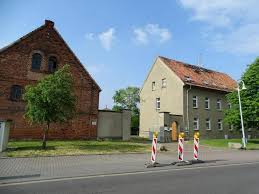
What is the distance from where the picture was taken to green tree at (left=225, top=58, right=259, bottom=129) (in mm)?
32588

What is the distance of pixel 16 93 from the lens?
89.0 ft

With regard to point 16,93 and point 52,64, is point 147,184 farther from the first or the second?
point 52,64

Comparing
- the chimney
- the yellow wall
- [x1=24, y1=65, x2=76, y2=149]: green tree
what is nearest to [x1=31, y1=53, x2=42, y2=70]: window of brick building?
the chimney

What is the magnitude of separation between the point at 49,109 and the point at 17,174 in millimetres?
9321

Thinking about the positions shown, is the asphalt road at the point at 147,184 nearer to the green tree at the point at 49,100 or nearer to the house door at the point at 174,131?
the green tree at the point at 49,100

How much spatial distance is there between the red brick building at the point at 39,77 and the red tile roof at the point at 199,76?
13.0 meters

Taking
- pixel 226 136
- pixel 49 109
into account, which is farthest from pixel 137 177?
pixel 226 136

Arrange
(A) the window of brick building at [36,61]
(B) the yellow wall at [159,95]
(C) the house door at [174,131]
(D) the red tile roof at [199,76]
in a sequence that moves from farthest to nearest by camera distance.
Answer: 1. (D) the red tile roof at [199,76]
2. (B) the yellow wall at [159,95]
3. (C) the house door at [174,131]
4. (A) the window of brick building at [36,61]

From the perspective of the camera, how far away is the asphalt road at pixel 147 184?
26.7 feet

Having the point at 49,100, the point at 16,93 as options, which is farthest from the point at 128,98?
the point at 49,100

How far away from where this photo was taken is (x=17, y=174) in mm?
10898

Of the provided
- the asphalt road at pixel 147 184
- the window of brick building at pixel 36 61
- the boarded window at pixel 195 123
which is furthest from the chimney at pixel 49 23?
the asphalt road at pixel 147 184

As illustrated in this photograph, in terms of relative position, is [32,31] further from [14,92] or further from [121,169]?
[121,169]

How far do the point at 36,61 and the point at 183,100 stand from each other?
17.8 m
